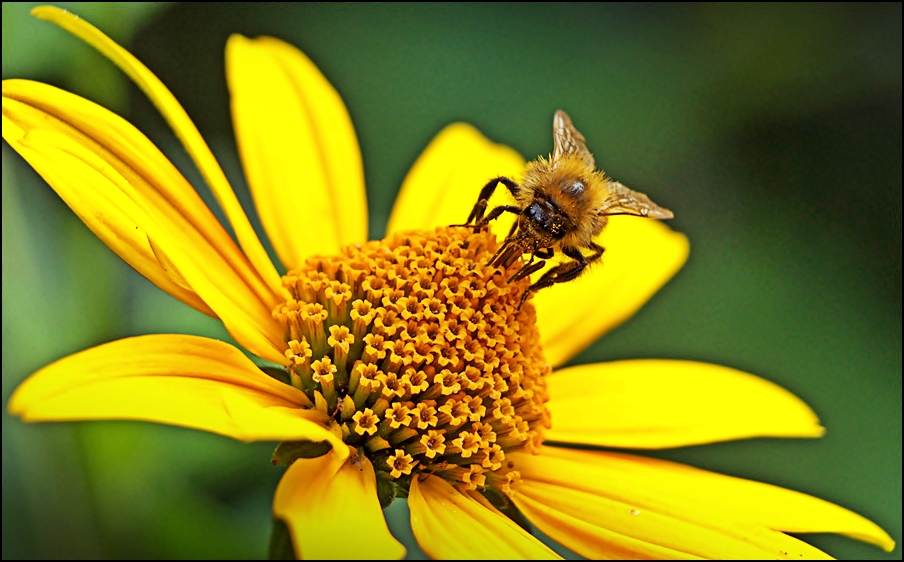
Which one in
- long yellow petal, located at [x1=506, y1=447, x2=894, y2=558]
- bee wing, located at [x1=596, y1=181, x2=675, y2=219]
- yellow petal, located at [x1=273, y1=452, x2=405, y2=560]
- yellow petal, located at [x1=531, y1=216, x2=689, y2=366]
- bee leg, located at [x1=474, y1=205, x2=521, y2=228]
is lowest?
long yellow petal, located at [x1=506, y1=447, x2=894, y2=558]

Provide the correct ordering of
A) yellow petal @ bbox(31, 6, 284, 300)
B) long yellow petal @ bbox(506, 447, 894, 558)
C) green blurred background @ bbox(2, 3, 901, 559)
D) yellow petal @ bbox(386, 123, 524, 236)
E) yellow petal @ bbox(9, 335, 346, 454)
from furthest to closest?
yellow petal @ bbox(386, 123, 524, 236) < green blurred background @ bbox(2, 3, 901, 559) < long yellow petal @ bbox(506, 447, 894, 558) < yellow petal @ bbox(31, 6, 284, 300) < yellow petal @ bbox(9, 335, 346, 454)

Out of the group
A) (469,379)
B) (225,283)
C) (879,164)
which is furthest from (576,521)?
(879,164)

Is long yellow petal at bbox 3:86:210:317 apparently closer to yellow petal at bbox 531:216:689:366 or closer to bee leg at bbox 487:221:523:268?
bee leg at bbox 487:221:523:268

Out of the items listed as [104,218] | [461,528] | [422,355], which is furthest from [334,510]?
[104,218]

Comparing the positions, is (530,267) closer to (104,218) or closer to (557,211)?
(557,211)

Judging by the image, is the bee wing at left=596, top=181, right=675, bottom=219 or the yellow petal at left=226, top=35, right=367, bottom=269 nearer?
the bee wing at left=596, top=181, right=675, bottom=219

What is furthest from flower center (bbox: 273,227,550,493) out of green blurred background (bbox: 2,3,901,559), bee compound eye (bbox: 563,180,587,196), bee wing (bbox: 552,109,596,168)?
green blurred background (bbox: 2,3,901,559)
